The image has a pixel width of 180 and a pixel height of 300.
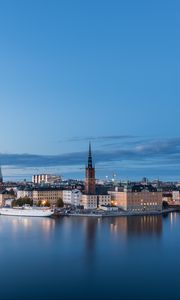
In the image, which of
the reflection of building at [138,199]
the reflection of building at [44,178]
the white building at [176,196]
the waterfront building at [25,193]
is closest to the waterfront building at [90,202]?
the reflection of building at [138,199]

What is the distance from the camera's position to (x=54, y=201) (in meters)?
21.4

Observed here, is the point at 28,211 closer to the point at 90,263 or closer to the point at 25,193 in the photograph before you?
the point at 25,193

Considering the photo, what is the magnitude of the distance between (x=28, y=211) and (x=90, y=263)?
9.68 metres

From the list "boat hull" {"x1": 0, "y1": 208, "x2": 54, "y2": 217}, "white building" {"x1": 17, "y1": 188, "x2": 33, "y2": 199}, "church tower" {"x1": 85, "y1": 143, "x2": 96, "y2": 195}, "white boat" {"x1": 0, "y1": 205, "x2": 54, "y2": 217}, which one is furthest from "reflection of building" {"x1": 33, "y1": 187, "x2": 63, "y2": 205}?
"boat hull" {"x1": 0, "y1": 208, "x2": 54, "y2": 217}

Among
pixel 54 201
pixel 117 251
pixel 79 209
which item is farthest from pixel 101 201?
pixel 117 251

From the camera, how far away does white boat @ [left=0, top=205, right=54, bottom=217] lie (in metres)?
16.9

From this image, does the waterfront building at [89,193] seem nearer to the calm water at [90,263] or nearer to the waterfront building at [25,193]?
the waterfront building at [25,193]

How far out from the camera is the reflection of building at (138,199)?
1856 centimetres

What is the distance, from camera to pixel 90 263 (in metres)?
7.86

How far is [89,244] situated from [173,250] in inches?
64.2

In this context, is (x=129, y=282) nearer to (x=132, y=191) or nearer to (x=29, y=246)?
(x=29, y=246)

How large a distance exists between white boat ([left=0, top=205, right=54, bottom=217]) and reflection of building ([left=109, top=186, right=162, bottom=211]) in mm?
3066

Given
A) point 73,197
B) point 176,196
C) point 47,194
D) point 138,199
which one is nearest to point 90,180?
point 73,197

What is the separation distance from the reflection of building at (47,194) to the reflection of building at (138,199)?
304 cm
